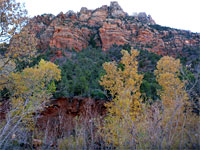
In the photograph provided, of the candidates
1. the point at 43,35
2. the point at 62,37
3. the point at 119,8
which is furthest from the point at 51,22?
the point at 119,8

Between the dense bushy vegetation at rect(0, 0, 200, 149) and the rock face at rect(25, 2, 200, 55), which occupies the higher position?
→ the rock face at rect(25, 2, 200, 55)

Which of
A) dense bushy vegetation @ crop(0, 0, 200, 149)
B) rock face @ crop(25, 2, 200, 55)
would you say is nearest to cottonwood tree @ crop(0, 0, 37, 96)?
dense bushy vegetation @ crop(0, 0, 200, 149)

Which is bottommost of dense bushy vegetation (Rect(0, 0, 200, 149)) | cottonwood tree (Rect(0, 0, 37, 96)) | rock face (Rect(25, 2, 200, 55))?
dense bushy vegetation (Rect(0, 0, 200, 149))

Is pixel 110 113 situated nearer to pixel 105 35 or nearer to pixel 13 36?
pixel 13 36

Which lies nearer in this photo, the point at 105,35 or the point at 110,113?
the point at 110,113

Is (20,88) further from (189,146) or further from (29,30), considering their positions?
(189,146)

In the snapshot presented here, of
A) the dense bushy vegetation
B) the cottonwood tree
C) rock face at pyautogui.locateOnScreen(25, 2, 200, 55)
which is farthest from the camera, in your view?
rock face at pyautogui.locateOnScreen(25, 2, 200, 55)

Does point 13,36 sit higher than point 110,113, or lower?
higher

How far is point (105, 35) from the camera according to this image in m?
47.6

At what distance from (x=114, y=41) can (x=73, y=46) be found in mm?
11701

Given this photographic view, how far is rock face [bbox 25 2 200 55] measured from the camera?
43.8 m

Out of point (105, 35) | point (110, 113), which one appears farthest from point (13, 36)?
point (105, 35)

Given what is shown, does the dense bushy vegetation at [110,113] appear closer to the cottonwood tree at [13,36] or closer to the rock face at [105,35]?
the cottonwood tree at [13,36]

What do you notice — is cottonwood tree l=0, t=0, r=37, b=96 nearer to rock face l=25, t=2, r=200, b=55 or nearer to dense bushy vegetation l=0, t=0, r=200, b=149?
dense bushy vegetation l=0, t=0, r=200, b=149
